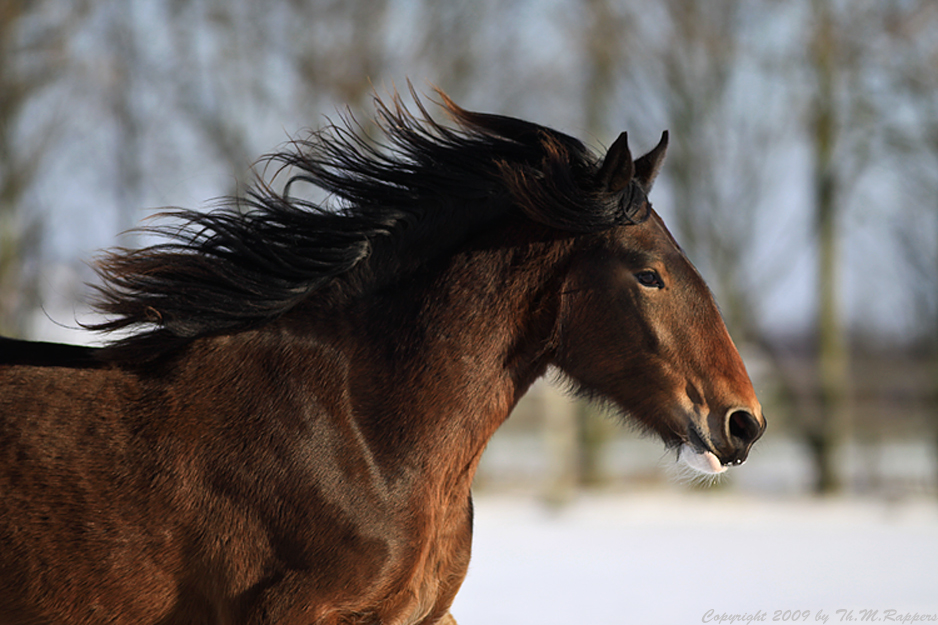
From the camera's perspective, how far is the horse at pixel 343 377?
2.55m

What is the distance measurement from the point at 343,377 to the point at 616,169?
1.07 meters

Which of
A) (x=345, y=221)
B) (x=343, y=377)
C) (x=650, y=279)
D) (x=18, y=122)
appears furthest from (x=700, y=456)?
(x=18, y=122)

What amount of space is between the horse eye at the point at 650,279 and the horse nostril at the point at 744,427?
0.45m

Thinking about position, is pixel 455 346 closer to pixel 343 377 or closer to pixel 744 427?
pixel 343 377

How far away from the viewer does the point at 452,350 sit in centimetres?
284

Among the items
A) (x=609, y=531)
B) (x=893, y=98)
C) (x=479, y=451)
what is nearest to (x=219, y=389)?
(x=479, y=451)

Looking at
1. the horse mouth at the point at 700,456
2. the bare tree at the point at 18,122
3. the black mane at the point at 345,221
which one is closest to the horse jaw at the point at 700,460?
the horse mouth at the point at 700,456

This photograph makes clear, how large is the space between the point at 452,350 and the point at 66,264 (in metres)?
15.2

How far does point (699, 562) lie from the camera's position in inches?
325

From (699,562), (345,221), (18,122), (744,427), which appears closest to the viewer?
(744,427)

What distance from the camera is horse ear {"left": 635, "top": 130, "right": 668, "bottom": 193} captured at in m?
3.07

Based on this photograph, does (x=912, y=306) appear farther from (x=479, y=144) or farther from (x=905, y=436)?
(x=479, y=144)

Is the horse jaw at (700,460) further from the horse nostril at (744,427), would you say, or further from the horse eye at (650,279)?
the horse eye at (650,279)

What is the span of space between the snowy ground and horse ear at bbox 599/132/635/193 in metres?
3.77
